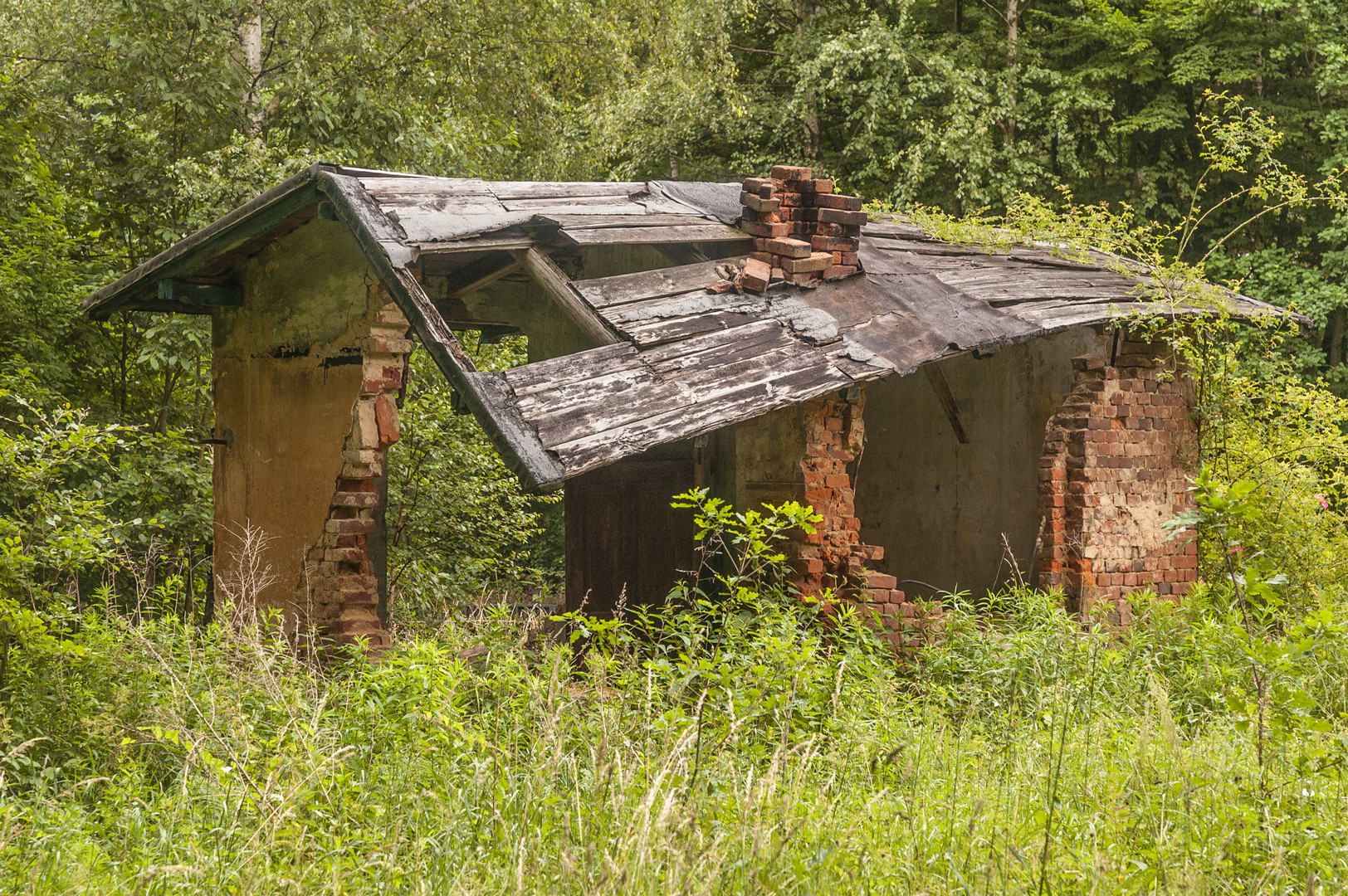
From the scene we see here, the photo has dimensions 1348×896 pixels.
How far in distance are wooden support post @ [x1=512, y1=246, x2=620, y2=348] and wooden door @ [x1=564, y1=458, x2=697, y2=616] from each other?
1.69 metres

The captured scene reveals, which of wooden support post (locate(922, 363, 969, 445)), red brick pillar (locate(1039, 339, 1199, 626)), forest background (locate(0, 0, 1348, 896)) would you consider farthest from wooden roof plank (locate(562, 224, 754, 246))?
red brick pillar (locate(1039, 339, 1199, 626))

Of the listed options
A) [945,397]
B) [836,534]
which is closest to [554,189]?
[836,534]

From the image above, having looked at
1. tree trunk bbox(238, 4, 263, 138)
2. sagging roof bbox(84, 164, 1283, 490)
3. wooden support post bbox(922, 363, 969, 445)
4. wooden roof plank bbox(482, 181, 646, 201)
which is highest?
tree trunk bbox(238, 4, 263, 138)

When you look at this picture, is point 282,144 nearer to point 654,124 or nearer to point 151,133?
point 151,133

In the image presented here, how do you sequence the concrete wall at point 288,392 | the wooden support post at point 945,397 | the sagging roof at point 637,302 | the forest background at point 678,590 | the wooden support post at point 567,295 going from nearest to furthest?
the forest background at point 678,590
the sagging roof at point 637,302
the wooden support post at point 567,295
the concrete wall at point 288,392
the wooden support post at point 945,397

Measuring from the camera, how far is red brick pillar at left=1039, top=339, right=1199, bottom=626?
7609 millimetres

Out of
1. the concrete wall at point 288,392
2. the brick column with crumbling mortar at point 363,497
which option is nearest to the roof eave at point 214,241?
the concrete wall at point 288,392

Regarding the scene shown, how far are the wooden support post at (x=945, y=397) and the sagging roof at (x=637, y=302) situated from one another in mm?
940

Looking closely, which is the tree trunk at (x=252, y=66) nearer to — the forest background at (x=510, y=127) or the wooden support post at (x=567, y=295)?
the forest background at (x=510, y=127)

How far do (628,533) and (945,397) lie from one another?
110 inches

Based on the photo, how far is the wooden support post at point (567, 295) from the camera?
5.80 m

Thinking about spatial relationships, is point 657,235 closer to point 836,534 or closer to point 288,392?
point 836,534

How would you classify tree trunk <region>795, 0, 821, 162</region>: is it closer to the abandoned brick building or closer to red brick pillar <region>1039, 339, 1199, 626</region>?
the abandoned brick building

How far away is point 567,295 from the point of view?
595 centimetres
